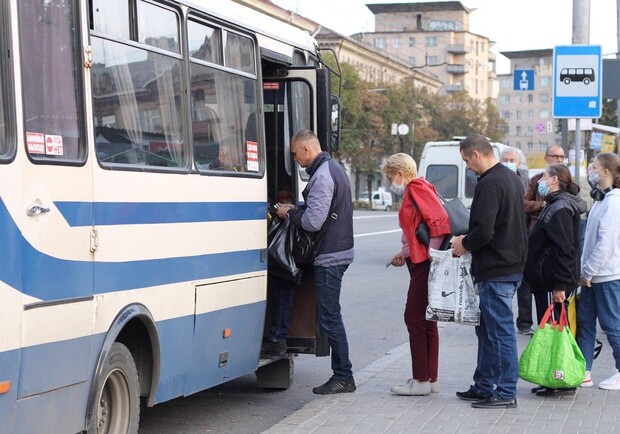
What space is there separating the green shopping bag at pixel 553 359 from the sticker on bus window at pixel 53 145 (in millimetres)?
4410

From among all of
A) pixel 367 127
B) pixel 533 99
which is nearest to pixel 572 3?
pixel 367 127

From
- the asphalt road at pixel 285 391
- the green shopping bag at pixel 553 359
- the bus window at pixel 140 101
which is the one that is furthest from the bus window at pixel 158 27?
the green shopping bag at pixel 553 359

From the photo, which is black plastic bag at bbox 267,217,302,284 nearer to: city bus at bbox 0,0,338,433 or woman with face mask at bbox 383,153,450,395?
city bus at bbox 0,0,338,433

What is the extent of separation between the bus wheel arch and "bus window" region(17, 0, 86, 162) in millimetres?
971

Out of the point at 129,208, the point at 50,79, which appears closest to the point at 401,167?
the point at 129,208

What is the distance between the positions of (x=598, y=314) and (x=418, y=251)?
1.57 m

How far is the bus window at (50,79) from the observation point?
5.48m

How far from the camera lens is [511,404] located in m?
8.67

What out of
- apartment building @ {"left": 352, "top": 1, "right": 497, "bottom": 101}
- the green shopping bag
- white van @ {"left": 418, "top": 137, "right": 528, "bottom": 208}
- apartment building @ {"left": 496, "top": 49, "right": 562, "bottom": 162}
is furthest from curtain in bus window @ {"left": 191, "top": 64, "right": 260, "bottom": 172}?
apartment building @ {"left": 496, "top": 49, "right": 562, "bottom": 162}

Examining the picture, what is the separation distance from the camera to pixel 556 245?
8.99 meters

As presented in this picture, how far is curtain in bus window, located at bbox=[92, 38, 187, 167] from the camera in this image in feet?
20.6

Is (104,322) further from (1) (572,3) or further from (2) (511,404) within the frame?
(1) (572,3)

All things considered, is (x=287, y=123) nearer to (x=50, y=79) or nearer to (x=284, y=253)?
(x=284, y=253)

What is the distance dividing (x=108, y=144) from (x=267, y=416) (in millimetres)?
3284
